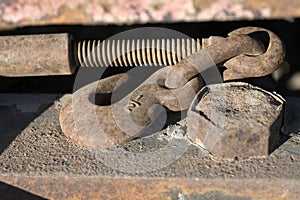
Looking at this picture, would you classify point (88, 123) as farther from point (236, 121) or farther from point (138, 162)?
point (236, 121)

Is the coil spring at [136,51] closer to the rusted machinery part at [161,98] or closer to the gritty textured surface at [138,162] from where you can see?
the rusted machinery part at [161,98]

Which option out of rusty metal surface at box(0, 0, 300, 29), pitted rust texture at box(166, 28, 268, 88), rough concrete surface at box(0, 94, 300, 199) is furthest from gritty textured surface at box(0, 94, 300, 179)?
rusty metal surface at box(0, 0, 300, 29)

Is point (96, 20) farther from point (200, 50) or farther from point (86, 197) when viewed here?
point (86, 197)

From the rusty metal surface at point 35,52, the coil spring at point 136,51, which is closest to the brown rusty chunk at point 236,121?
the coil spring at point 136,51

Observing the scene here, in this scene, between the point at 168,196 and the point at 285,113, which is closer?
the point at 168,196

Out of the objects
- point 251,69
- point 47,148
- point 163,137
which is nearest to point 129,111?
point 163,137

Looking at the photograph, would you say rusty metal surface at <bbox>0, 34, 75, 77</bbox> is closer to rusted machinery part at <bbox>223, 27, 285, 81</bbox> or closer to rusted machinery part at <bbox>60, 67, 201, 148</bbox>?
rusted machinery part at <bbox>60, 67, 201, 148</bbox>
